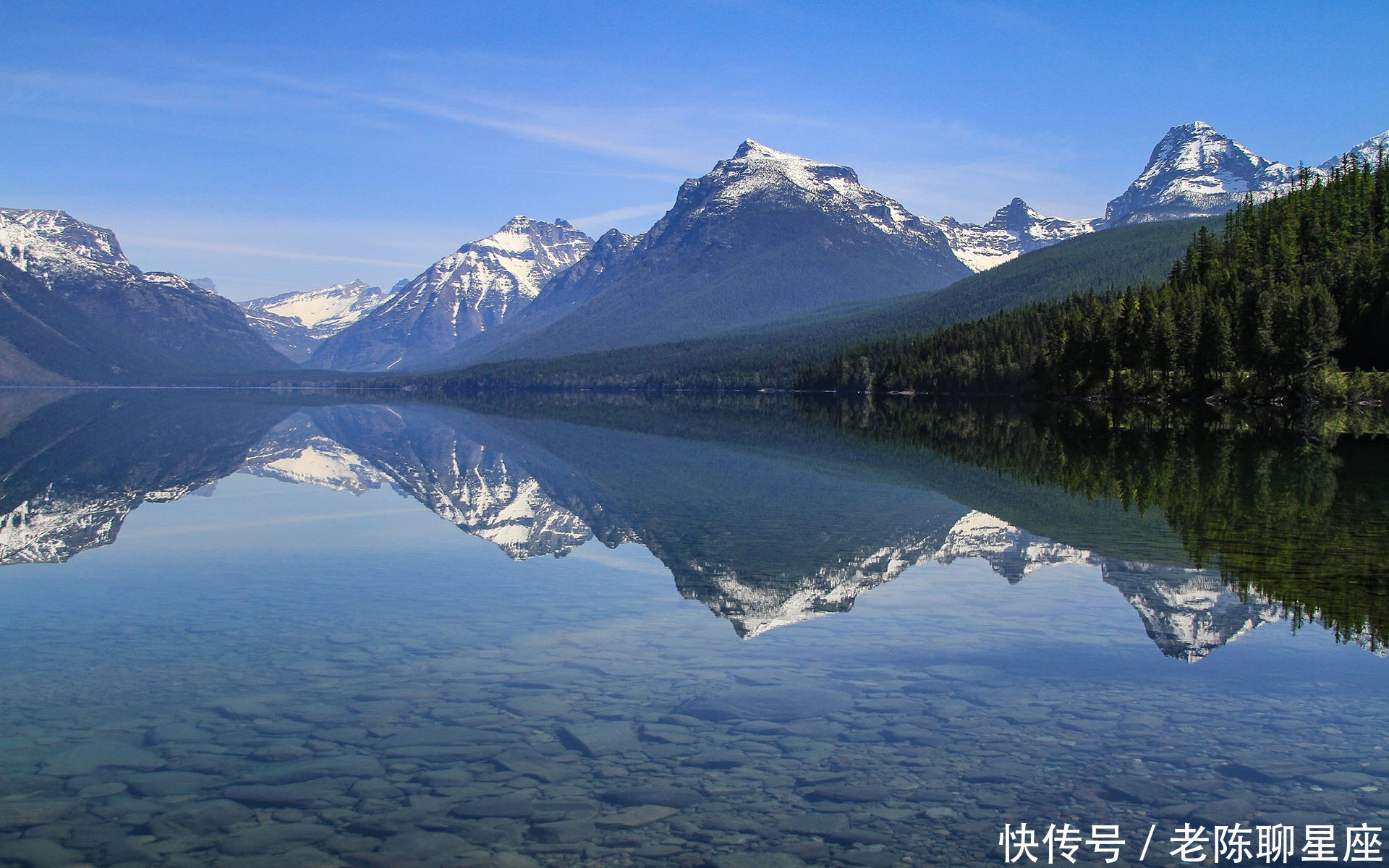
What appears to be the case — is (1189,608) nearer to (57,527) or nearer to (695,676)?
(695,676)

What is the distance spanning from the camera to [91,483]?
1853 inches

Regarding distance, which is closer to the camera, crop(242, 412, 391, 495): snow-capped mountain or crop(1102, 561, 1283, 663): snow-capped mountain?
crop(1102, 561, 1283, 663): snow-capped mountain

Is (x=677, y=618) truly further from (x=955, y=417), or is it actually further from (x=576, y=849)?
(x=955, y=417)

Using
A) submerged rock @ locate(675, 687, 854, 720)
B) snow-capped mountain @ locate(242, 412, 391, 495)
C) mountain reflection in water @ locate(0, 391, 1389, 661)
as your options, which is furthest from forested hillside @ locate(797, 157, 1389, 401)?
submerged rock @ locate(675, 687, 854, 720)

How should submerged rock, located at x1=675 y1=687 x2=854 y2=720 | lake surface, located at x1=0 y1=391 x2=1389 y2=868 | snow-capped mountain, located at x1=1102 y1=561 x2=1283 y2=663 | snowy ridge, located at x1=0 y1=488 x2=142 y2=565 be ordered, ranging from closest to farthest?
lake surface, located at x1=0 y1=391 x2=1389 y2=868 → submerged rock, located at x1=675 y1=687 x2=854 y2=720 → snow-capped mountain, located at x1=1102 y1=561 x2=1283 y2=663 → snowy ridge, located at x1=0 y1=488 x2=142 y2=565

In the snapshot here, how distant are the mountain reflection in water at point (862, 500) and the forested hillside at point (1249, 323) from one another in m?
26.3

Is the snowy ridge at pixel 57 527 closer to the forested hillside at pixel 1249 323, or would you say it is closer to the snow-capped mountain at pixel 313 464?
the snow-capped mountain at pixel 313 464

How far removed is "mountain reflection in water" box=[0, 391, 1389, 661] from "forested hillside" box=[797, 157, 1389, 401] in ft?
86.1

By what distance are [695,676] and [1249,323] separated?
10341 cm

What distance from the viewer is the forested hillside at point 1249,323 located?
97438mm

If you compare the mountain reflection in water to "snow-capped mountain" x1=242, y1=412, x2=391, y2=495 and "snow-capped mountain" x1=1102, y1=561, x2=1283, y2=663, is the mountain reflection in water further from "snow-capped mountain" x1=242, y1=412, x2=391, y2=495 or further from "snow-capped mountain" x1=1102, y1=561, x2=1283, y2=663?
"snow-capped mountain" x1=242, y1=412, x2=391, y2=495

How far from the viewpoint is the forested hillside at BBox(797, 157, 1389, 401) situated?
320ft

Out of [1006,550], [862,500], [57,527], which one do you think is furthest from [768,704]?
Answer: [57,527]

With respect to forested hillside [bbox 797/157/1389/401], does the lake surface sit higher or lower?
lower
